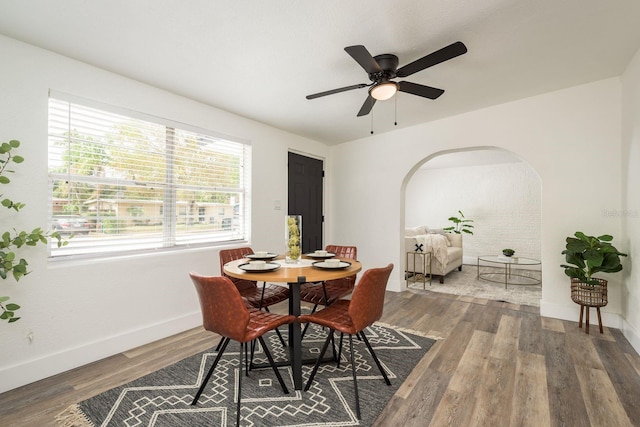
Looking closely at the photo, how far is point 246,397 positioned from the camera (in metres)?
1.93

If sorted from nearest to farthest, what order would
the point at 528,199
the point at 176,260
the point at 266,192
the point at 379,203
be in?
the point at 176,260
the point at 266,192
the point at 379,203
the point at 528,199

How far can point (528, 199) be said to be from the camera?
660cm

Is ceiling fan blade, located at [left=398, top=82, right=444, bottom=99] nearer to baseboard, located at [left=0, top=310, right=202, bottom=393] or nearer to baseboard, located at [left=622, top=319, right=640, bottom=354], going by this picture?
baseboard, located at [left=622, top=319, right=640, bottom=354]

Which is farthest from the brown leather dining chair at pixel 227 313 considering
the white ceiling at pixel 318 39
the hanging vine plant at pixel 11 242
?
the white ceiling at pixel 318 39

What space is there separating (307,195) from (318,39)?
9.95 feet

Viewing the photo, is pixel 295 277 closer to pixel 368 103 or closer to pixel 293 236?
pixel 293 236

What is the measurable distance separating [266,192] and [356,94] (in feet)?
6.11

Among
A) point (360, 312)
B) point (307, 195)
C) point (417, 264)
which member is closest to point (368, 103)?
point (360, 312)

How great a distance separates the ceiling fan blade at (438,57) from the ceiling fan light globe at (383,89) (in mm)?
123

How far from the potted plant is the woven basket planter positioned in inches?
169

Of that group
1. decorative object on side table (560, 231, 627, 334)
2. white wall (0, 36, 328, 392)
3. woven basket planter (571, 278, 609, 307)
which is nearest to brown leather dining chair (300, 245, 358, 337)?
white wall (0, 36, 328, 392)

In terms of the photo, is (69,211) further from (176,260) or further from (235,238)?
(235,238)

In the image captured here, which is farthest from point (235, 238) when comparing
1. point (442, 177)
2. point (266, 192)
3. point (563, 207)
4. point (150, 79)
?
point (442, 177)

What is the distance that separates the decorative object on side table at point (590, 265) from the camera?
107 inches
